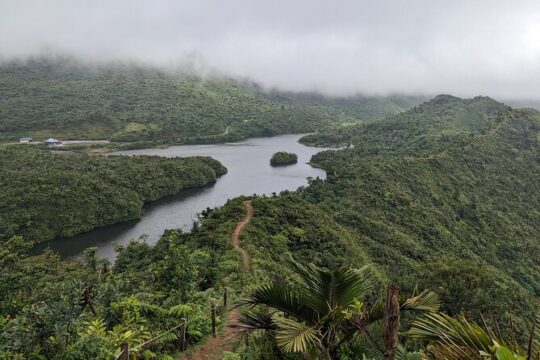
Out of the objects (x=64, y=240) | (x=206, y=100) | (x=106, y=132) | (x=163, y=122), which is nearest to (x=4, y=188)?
(x=64, y=240)

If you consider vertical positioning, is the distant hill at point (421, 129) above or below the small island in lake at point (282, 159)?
above

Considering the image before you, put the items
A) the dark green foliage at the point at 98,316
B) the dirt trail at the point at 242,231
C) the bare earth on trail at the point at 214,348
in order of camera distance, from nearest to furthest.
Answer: the dark green foliage at the point at 98,316, the bare earth on trail at the point at 214,348, the dirt trail at the point at 242,231

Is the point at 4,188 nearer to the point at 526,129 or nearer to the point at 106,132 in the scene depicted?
the point at 106,132

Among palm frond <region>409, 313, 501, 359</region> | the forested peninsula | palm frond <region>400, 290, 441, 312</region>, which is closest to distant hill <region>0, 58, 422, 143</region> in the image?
the forested peninsula

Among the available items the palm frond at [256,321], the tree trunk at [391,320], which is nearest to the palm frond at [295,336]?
the palm frond at [256,321]

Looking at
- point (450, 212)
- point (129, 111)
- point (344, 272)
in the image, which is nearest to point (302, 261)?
point (344, 272)

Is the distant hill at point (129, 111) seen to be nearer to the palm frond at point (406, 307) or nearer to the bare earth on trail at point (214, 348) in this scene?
the bare earth on trail at point (214, 348)

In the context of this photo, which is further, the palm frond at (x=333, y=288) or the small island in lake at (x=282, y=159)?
the small island in lake at (x=282, y=159)
